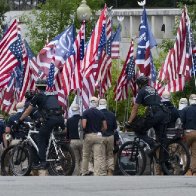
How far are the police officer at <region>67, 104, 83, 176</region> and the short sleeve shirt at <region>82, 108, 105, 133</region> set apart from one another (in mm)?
1447

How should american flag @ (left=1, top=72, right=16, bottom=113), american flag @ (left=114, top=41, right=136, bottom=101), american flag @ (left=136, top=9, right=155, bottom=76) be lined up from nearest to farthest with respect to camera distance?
american flag @ (left=136, top=9, right=155, bottom=76), american flag @ (left=114, top=41, right=136, bottom=101), american flag @ (left=1, top=72, right=16, bottom=113)

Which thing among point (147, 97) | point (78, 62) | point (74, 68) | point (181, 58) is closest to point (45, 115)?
point (147, 97)

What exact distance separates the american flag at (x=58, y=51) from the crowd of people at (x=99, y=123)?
12.5 ft

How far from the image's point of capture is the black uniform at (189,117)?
2330cm

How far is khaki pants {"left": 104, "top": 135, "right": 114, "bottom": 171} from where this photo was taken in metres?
24.6

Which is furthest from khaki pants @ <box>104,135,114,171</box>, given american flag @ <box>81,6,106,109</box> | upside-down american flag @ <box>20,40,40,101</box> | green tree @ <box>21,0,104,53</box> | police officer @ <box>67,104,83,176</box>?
green tree @ <box>21,0,104,53</box>

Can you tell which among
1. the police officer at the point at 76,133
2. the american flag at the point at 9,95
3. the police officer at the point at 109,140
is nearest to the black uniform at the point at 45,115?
the police officer at the point at 109,140

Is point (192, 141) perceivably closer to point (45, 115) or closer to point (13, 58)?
point (45, 115)

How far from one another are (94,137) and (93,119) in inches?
18.1

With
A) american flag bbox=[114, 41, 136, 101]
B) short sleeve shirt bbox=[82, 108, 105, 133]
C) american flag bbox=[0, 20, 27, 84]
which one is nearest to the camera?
short sleeve shirt bbox=[82, 108, 105, 133]
